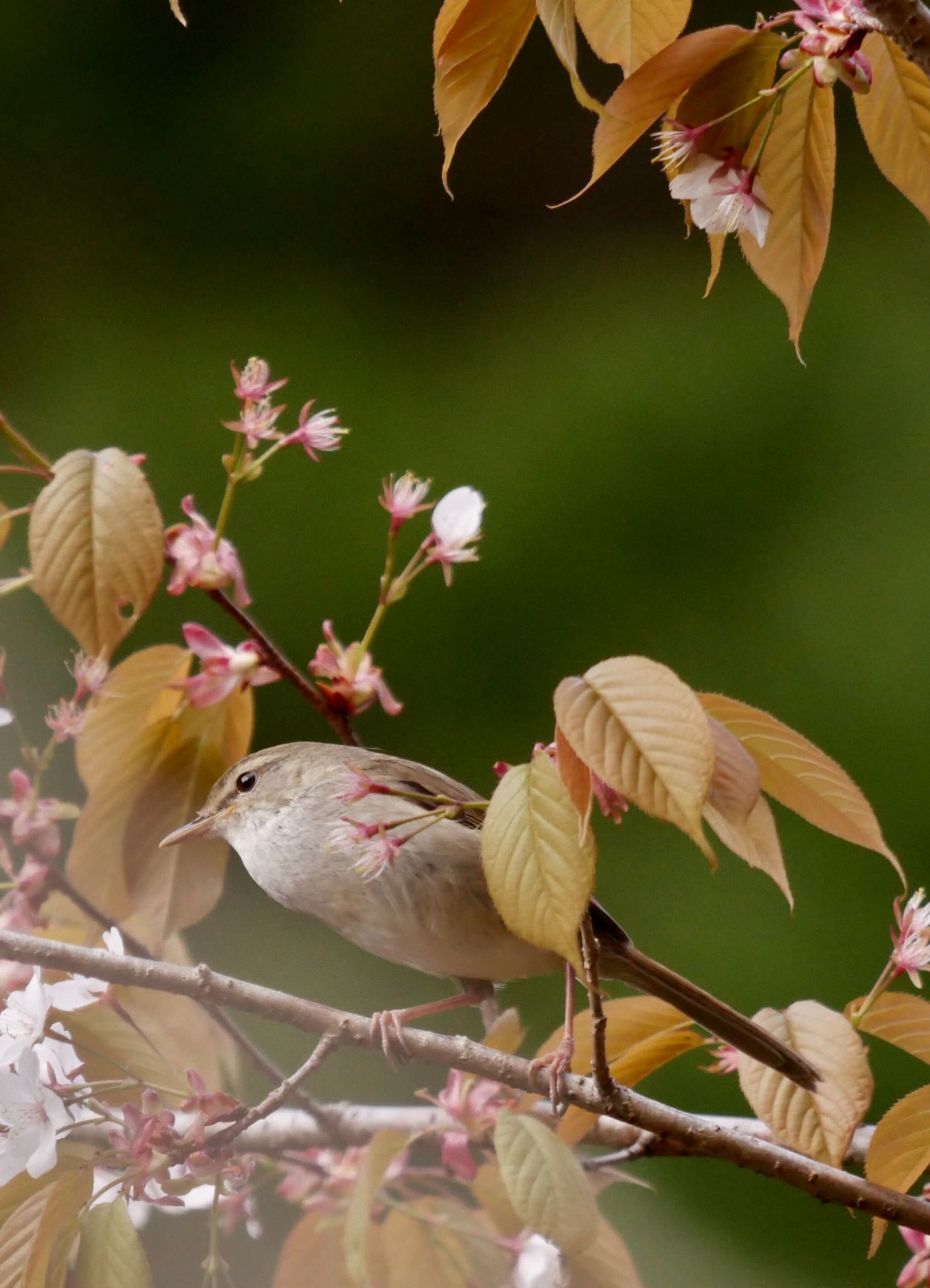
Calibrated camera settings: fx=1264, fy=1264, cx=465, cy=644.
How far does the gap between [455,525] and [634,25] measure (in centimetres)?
14

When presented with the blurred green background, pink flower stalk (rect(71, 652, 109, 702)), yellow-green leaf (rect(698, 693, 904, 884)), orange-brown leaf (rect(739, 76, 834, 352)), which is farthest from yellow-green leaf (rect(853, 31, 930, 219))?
the blurred green background

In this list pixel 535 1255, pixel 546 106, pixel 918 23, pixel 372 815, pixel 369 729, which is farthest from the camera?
pixel 546 106

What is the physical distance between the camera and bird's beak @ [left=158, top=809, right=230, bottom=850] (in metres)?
0.41

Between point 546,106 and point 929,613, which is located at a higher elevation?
point 546,106

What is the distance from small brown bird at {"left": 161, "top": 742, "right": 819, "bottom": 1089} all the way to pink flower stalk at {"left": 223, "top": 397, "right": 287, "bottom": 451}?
12cm

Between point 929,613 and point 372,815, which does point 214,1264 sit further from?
point 929,613

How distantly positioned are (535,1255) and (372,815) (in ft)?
0.53

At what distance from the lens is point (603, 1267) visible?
1.15 feet

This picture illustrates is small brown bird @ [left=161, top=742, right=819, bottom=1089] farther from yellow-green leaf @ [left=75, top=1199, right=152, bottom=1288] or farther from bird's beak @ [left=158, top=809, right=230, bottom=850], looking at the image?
yellow-green leaf @ [left=75, top=1199, right=152, bottom=1288]

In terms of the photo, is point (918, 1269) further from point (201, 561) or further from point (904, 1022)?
point (201, 561)

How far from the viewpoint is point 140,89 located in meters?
1.14

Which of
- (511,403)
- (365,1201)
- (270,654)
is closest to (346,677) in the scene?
(270,654)

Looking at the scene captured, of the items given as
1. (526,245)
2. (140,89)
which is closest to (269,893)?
(526,245)

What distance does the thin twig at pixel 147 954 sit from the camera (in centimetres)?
36
